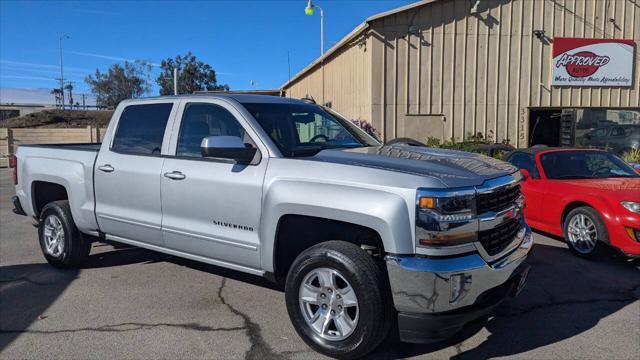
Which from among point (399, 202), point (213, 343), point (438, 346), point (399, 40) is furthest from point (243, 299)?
point (399, 40)

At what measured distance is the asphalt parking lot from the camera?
3.88m

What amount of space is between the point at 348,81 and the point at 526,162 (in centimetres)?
1040

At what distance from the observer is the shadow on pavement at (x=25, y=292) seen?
173 inches

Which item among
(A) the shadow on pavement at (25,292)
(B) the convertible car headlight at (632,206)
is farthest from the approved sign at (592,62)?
(A) the shadow on pavement at (25,292)

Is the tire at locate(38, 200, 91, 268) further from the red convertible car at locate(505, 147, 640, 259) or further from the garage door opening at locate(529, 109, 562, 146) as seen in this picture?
the garage door opening at locate(529, 109, 562, 146)

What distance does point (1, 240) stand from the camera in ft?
25.0

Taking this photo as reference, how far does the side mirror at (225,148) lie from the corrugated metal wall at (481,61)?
1129 centimetres

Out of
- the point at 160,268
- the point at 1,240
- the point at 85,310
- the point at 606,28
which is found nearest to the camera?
the point at 85,310

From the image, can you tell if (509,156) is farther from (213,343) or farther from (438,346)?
(213,343)

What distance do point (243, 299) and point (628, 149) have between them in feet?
53.2

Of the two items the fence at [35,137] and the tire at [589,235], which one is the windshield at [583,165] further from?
the fence at [35,137]

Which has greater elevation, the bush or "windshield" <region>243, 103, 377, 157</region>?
"windshield" <region>243, 103, 377, 157</region>

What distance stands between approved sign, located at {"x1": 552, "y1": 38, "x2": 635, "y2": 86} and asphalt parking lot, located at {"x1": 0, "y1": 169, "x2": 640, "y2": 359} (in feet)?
38.1

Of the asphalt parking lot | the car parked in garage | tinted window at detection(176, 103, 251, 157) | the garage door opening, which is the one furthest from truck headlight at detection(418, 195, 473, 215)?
the car parked in garage
